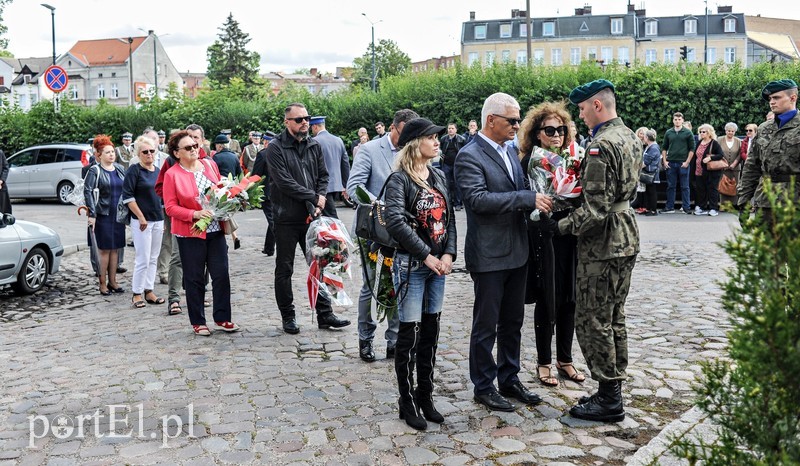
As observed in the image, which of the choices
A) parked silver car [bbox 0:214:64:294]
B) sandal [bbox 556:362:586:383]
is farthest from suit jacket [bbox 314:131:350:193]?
sandal [bbox 556:362:586:383]

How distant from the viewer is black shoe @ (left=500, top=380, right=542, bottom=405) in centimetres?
564

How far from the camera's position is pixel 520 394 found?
224 inches

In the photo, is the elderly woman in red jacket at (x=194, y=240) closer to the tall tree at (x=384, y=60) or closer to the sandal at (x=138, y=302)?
the sandal at (x=138, y=302)

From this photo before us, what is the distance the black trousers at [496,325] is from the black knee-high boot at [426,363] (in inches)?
12.5

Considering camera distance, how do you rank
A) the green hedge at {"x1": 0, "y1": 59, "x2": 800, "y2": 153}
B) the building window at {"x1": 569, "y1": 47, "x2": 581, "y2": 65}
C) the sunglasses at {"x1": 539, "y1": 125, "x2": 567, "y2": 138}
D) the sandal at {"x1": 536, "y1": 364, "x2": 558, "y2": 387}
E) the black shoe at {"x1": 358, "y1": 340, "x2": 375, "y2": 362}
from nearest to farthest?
1. the sunglasses at {"x1": 539, "y1": 125, "x2": 567, "y2": 138}
2. the sandal at {"x1": 536, "y1": 364, "x2": 558, "y2": 387}
3. the black shoe at {"x1": 358, "y1": 340, "x2": 375, "y2": 362}
4. the green hedge at {"x1": 0, "y1": 59, "x2": 800, "y2": 153}
5. the building window at {"x1": 569, "y1": 47, "x2": 581, "y2": 65}

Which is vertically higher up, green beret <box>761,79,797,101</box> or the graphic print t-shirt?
green beret <box>761,79,797,101</box>

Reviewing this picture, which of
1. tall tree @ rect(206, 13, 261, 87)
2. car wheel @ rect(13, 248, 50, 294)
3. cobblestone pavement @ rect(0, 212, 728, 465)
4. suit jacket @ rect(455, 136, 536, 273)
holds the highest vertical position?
tall tree @ rect(206, 13, 261, 87)

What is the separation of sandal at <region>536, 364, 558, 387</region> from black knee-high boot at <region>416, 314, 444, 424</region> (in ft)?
3.34

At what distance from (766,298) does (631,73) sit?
862 inches

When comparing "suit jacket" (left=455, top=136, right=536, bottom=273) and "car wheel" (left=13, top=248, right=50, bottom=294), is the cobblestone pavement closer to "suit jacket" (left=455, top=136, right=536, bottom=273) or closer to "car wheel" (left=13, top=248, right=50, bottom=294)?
"suit jacket" (left=455, top=136, right=536, bottom=273)

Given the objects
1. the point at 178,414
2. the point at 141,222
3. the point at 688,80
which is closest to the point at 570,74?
the point at 688,80

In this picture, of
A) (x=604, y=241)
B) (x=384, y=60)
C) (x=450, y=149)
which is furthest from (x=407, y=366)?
(x=384, y=60)

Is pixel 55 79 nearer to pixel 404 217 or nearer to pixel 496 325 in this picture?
pixel 404 217

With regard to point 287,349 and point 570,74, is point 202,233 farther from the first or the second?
point 570,74
